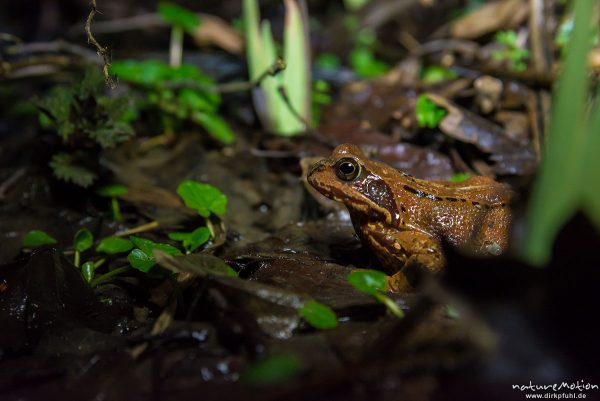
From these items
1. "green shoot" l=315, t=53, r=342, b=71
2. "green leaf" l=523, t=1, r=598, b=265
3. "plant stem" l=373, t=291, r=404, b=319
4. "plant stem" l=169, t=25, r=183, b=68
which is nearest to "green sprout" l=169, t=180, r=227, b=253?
"plant stem" l=373, t=291, r=404, b=319

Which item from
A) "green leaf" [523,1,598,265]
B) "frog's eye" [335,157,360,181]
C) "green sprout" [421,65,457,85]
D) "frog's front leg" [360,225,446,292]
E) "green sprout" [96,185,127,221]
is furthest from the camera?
"green sprout" [421,65,457,85]

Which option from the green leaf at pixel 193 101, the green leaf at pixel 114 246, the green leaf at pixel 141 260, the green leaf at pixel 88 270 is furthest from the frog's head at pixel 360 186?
the green leaf at pixel 193 101

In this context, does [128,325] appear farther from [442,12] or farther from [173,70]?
[442,12]

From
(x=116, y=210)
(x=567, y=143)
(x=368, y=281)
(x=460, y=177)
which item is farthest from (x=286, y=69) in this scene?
(x=567, y=143)

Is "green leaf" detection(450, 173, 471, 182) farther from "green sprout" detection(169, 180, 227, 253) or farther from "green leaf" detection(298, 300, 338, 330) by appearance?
"green leaf" detection(298, 300, 338, 330)

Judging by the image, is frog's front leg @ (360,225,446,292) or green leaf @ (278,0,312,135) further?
green leaf @ (278,0,312,135)

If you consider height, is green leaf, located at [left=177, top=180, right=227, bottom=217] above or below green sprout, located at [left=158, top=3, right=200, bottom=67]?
below

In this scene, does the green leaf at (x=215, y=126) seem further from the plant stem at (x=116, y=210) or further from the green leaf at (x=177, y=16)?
the green leaf at (x=177, y=16)
